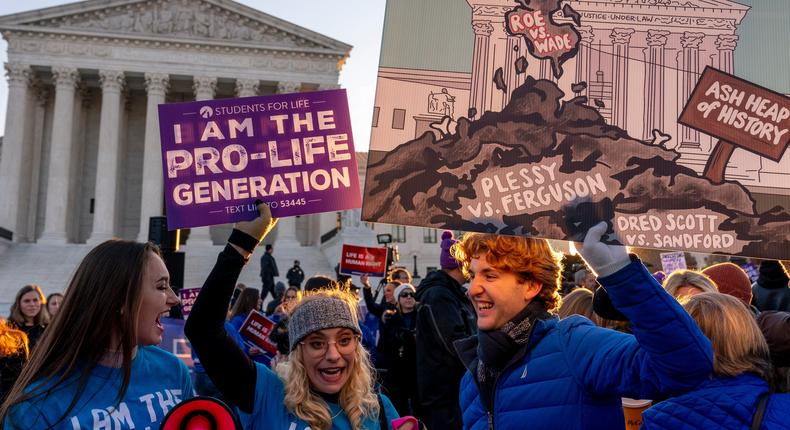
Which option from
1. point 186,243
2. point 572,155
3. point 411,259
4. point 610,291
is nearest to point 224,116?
point 572,155

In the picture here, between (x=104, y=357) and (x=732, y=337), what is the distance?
2.38 m

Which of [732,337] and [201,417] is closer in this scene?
[201,417]

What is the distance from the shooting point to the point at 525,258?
2.70 metres

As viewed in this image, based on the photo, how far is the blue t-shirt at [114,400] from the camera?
258 centimetres

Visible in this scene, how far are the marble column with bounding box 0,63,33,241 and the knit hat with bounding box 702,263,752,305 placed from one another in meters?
37.8

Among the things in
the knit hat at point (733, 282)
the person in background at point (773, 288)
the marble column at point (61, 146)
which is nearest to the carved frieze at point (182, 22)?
the marble column at point (61, 146)

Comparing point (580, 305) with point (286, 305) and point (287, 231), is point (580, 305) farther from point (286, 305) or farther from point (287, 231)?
point (287, 231)

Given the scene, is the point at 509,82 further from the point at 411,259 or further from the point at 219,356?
the point at 411,259

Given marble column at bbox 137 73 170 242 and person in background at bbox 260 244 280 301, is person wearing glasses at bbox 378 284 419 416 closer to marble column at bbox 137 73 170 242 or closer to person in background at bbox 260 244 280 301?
person in background at bbox 260 244 280 301

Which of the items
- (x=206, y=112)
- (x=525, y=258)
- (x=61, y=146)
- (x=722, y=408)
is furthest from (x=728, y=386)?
(x=61, y=146)

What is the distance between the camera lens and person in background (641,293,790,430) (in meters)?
2.54

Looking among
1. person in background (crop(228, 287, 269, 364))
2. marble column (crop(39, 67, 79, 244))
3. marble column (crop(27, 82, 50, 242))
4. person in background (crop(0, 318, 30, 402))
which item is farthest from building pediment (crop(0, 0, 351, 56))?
person in background (crop(0, 318, 30, 402))

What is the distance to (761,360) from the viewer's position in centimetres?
272

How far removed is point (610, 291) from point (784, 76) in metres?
1.25
